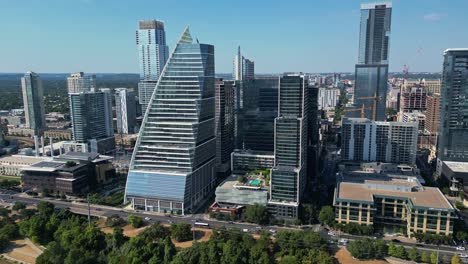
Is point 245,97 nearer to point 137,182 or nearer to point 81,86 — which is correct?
point 137,182

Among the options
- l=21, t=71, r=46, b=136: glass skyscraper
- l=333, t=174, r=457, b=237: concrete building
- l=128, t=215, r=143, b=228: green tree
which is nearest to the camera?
l=333, t=174, r=457, b=237: concrete building

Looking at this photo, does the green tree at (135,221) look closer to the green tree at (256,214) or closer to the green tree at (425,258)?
the green tree at (256,214)

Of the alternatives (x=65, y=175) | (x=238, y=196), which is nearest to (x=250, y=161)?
(x=238, y=196)

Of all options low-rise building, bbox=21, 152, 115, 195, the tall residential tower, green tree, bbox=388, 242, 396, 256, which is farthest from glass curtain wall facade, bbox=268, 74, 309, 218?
the tall residential tower

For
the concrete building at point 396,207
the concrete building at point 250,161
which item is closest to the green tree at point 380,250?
the concrete building at point 396,207

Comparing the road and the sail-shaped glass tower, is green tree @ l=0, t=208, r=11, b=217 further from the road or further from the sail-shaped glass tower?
the sail-shaped glass tower

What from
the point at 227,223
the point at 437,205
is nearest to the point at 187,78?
the point at 227,223
